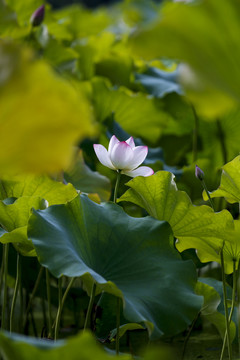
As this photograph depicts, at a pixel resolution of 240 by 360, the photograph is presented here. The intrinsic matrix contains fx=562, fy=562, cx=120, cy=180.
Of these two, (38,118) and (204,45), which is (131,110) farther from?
(38,118)

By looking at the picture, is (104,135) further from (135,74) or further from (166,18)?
(166,18)

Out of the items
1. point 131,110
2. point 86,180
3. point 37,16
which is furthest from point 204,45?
point 131,110

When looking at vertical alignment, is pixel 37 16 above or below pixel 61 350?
below

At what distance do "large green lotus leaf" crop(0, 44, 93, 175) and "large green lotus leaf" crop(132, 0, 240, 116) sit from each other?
0.10 m

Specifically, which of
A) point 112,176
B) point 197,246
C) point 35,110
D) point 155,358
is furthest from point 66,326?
point 35,110

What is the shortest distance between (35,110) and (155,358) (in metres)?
0.23

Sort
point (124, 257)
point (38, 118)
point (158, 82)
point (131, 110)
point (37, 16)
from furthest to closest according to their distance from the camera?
point (158, 82), point (131, 110), point (37, 16), point (124, 257), point (38, 118)

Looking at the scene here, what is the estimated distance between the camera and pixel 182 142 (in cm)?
201

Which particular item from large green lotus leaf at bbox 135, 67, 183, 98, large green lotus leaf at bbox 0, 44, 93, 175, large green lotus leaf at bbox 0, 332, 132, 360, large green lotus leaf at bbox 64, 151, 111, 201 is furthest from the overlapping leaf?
large green lotus leaf at bbox 135, 67, 183, 98

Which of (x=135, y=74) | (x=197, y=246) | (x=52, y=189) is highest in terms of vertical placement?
(x=52, y=189)

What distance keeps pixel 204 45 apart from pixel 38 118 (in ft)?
0.58

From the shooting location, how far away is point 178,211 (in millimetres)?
970

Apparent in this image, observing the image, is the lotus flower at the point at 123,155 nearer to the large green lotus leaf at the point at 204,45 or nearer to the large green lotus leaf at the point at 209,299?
the large green lotus leaf at the point at 209,299

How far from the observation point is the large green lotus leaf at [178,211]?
945 mm
